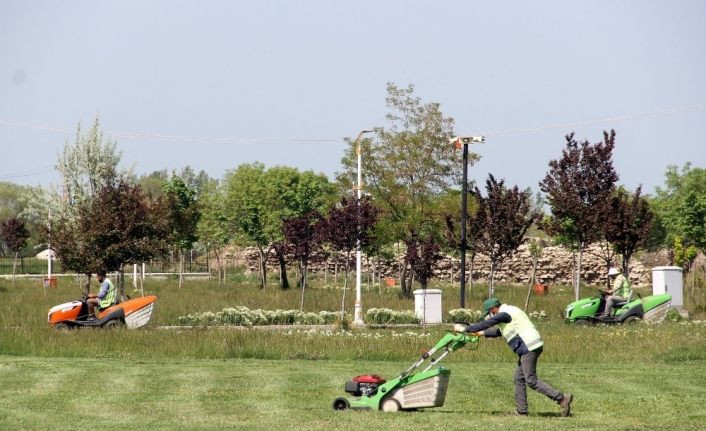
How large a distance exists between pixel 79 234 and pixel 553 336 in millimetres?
20260

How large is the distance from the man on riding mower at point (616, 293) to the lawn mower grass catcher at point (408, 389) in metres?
18.6

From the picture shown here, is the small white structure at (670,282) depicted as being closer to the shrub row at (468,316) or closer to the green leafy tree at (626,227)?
the green leafy tree at (626,227)

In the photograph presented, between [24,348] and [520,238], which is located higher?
[520,238]

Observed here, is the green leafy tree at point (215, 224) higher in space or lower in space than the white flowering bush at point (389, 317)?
higher

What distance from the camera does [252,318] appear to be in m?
33.4

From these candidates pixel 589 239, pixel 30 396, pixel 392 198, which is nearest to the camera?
pixel 30 396

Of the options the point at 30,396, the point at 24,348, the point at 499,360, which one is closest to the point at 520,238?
the point at 499,360

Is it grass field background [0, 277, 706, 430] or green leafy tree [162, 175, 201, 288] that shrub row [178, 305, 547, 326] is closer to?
grass field background [0, 277, 706, 430]

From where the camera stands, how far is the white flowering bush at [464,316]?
117 feet

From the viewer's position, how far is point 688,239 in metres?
64.8

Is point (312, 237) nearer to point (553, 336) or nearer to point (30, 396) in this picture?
point (553, 336)

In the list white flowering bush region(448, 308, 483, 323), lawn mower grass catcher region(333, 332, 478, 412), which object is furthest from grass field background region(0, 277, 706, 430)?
white flowering bush region(448, 308, 483, 323)

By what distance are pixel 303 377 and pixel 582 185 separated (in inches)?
865

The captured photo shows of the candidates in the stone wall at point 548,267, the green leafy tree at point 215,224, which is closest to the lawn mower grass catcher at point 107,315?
the stone wall at point 548,267
